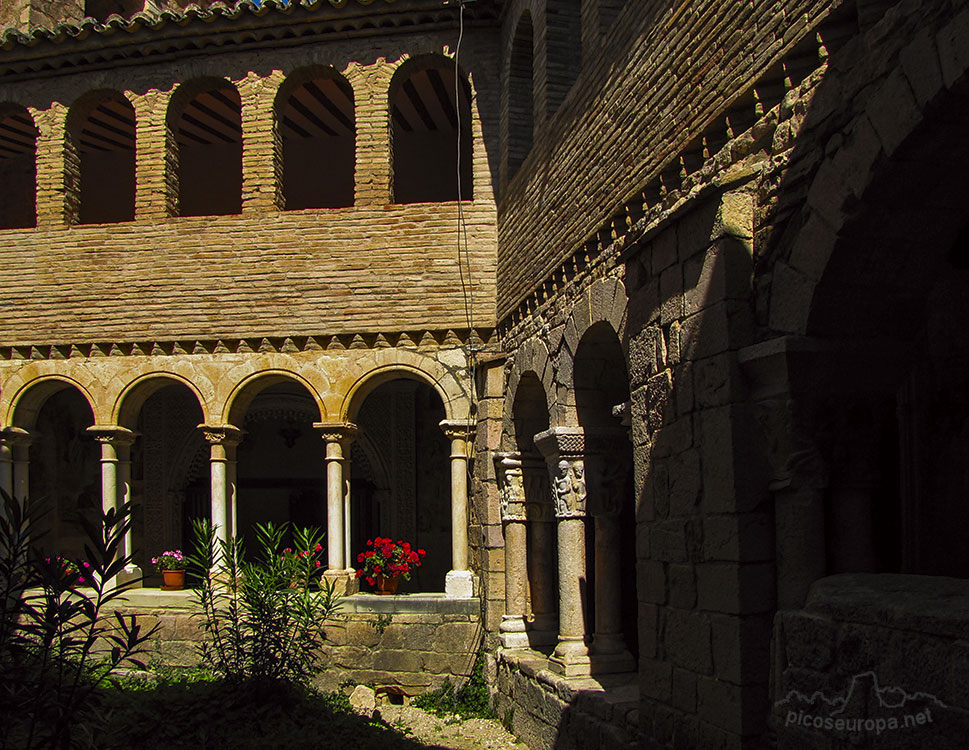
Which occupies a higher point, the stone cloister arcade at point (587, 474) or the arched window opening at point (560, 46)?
the arched window opening at point (560, 46)

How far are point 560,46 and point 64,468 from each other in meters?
9.56

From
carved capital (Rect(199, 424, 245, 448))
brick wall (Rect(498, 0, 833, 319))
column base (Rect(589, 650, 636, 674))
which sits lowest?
column base (Rect(589, 650, 636, 674))

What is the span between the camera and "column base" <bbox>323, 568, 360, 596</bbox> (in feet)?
32.9

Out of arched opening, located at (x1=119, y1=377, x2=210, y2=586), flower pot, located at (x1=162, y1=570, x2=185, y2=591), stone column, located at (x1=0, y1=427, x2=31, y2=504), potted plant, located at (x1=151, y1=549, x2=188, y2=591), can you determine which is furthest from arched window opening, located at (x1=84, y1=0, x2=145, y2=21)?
flower pot, located at (x1=162, y1=570, x2=185, y2=591)

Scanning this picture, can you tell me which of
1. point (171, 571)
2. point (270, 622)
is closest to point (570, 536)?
point (270, 622)

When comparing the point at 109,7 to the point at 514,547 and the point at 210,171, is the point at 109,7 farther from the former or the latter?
the point at 514,547

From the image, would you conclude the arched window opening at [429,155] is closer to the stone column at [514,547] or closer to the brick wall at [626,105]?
the brick wall at [626,105]

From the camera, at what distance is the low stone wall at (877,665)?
270 centimetres

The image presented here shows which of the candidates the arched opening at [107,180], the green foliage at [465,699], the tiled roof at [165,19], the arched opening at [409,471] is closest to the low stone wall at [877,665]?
the green foliage at [465,699]

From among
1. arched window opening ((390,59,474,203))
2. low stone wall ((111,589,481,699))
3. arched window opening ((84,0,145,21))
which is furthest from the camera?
arched window opening ((84,0,145,21))

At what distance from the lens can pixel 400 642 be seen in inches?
375

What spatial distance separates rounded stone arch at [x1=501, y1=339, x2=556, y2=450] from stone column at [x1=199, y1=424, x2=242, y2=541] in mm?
3300

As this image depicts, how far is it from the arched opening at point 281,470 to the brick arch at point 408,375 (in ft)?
10.7

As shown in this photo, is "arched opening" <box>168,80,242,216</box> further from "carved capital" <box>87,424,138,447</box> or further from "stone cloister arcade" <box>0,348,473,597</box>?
"carved capital" <box>87,424,138,447</box>
